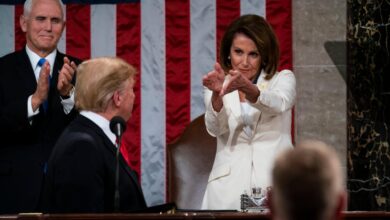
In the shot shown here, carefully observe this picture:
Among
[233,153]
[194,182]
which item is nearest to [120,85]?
[233,153]

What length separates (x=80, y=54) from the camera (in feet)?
20.3

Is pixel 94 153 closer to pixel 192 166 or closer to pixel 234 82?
pixel 234 82

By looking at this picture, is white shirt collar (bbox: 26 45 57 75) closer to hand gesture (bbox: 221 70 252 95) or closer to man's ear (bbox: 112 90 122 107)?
hand gesture (bbox: 221 70 252 95)

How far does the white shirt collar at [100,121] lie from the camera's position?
3.40 meters

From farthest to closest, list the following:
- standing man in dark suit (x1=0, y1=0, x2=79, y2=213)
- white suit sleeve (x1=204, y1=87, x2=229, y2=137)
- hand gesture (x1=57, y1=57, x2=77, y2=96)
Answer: standing man in dark suit (x1=0, y1=0, x2=79, y2=213)
white suit sleeve (x1=204, y1=87, x2=229, y2=137)
hand gesture (x1=57, y1=57, x2=77, y2=96)

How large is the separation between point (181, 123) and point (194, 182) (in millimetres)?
508

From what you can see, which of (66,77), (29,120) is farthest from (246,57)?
(29,120)

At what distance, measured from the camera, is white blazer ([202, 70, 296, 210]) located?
14.2 feet

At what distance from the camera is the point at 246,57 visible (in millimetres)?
4410

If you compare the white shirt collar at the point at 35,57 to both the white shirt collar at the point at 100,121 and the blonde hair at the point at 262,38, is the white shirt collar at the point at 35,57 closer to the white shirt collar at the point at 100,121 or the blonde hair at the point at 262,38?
the blonde hair at the point at 262,38

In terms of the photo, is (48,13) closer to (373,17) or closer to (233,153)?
(233,153)

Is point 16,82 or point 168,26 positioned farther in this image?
point 168,26

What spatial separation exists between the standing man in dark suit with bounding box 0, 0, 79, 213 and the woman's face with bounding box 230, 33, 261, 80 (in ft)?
2.68

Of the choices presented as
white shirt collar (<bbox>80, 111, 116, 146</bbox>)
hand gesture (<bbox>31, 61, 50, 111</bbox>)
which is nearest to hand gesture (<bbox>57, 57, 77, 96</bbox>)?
hand gesture (<bbox>31, 61, 50, 111</bbox>)
